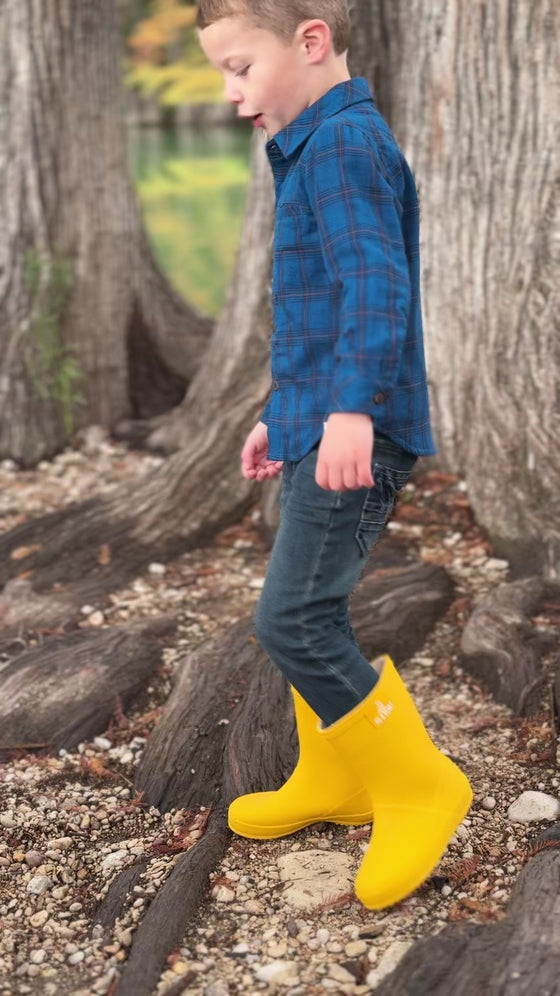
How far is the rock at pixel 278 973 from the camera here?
7.44ft

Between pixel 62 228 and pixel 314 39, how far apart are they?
3.31 m

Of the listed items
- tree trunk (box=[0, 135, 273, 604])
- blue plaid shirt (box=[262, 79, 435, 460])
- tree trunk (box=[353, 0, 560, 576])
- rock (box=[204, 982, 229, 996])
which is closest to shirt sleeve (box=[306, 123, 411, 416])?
blue plaid shirt (box=[262, 79, 435, 460])

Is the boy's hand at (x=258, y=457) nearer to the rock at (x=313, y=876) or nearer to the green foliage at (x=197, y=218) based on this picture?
the rock at (x=313, y=876)

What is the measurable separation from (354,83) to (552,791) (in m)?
1.75

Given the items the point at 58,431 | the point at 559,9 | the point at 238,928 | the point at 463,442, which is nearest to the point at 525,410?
the point at 463,442

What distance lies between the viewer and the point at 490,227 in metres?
4.00

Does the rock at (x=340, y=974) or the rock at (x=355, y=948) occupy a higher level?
the rock at (x=355, y=948)

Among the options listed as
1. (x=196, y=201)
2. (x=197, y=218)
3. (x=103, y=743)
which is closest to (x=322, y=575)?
(x=103, y=743)

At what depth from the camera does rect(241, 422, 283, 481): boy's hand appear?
8.90 ft

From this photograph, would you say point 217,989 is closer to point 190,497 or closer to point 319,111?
point 319,111

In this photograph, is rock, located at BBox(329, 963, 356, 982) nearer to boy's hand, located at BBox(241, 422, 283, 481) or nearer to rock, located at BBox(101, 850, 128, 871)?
rock, located at BBox(101, 850, 128, 871)

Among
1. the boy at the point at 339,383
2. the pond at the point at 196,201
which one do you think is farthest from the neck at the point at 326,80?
the pond at the point at 196,201

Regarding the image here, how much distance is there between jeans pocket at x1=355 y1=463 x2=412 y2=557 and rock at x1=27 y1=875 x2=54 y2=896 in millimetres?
1081

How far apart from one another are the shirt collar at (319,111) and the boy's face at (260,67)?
28 millimetres
